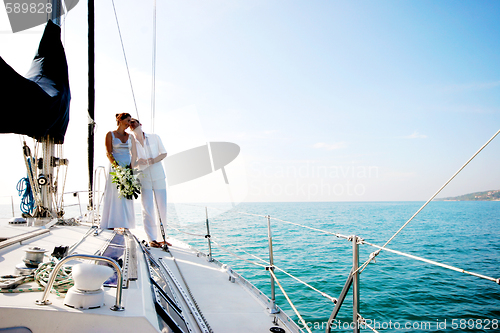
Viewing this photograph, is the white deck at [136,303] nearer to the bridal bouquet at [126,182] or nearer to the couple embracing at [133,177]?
the couple embracing at [133,177]

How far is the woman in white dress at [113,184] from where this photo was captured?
361cm

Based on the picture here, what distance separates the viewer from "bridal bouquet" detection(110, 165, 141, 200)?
3.40m

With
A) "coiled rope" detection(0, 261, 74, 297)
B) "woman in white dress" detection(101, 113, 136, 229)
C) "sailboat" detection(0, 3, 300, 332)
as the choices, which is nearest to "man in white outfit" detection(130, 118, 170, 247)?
"woman in white dress" detection(101, 113, 136, 229)

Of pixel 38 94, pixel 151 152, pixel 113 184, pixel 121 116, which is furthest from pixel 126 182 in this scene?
pixel 38 94

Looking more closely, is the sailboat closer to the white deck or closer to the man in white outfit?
the white deck

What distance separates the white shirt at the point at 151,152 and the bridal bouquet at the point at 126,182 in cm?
26

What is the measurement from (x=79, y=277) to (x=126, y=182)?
106 inches

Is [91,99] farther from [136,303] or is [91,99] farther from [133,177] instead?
[136,303]

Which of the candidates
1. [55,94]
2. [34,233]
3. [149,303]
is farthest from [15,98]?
[149,303]

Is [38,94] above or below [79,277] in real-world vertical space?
above

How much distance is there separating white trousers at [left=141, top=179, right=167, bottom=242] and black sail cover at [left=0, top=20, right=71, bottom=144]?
1.22m

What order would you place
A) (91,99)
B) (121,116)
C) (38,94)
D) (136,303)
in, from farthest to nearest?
(91,99)
(121,116)
(38,94)
(136,303)

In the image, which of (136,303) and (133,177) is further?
(133,177)

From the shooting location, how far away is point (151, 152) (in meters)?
3.82
